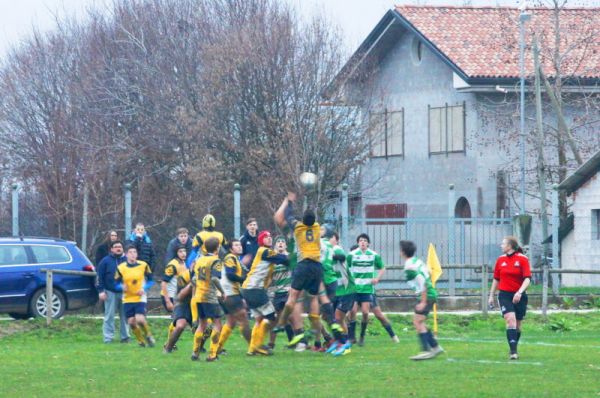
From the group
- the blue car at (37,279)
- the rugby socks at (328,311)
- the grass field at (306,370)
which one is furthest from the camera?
the blue car at (37,279)

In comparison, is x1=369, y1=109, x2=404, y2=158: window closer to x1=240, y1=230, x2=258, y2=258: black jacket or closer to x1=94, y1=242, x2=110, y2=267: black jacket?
x1=94, y1=242, x2=110, y2=267: black jacket

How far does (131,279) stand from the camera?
22.6 m

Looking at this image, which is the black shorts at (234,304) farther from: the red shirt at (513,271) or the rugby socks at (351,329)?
the red shirt at (513,271)

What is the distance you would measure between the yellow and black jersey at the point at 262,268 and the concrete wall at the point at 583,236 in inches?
822

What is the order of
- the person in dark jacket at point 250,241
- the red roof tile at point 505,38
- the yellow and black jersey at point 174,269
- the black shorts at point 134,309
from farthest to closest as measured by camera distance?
the red roof tile at point 505,38 < the person in dark jacket at point 250,241 < the black shorts at point 134,309 < the yellow and black jersey at point 174,269

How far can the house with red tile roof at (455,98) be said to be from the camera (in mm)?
45375

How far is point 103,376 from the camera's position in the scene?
55.6ft

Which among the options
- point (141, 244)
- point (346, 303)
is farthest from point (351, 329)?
point (141, 244)

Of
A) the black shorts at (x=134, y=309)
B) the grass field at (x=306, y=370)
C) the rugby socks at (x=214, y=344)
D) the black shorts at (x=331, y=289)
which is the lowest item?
the grass field at (x=306, y=370)

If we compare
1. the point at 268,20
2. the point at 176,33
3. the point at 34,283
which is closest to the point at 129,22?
the point at 176,33

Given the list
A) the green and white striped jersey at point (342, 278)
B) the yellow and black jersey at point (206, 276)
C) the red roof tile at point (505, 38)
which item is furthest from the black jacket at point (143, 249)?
the red roof tile at point (505, 38)

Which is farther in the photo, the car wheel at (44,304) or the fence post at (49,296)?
the car wheel at (44,304)

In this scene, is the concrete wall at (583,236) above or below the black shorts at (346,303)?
above

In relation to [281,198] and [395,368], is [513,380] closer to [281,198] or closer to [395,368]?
[395,368]
